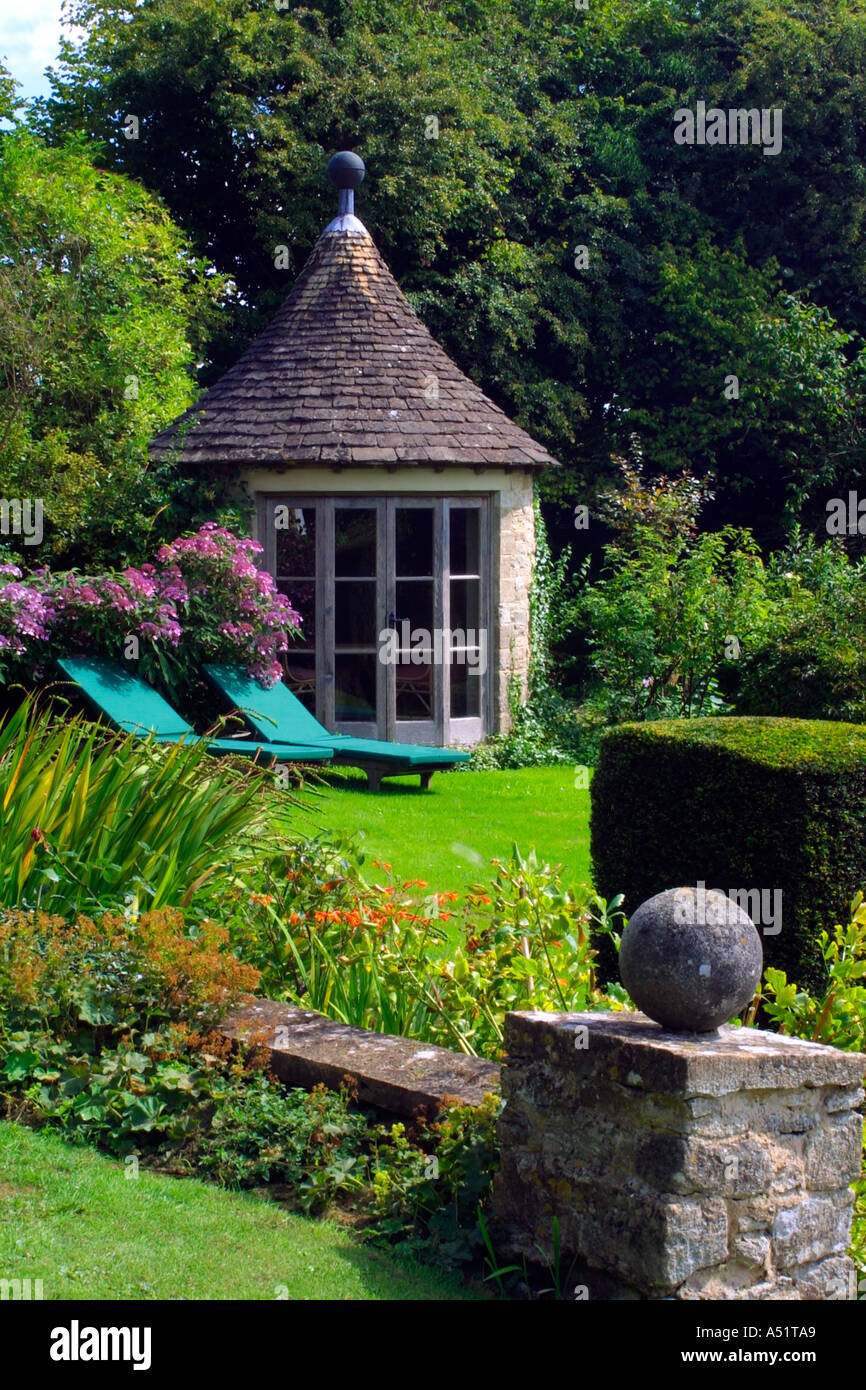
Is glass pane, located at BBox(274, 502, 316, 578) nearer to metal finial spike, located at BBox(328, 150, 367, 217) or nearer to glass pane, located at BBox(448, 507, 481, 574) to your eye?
glass pane, located at BBox(448, 507, 481, 574)

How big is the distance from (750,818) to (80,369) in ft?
31.8

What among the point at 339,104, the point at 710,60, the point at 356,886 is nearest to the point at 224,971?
the point at 356,886

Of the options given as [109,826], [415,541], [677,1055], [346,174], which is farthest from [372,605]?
[677,1055]

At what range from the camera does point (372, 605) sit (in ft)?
45.8

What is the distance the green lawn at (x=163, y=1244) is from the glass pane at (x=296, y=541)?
32.6 ft

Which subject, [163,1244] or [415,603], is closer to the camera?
[163,1244]

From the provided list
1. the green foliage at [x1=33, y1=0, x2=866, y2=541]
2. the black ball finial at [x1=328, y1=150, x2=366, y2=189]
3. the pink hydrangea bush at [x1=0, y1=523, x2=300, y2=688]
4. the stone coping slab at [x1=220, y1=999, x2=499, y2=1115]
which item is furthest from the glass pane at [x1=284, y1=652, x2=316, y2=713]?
the stone coping slab at [x1=220, y1=999, x2=499, y2=1115]

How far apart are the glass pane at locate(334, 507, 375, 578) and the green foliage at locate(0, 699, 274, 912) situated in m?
7.44

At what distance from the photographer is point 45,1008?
4.70 metres

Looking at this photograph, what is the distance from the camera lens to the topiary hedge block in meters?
6.07

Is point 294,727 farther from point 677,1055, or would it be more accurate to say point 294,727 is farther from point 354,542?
point 677,1055

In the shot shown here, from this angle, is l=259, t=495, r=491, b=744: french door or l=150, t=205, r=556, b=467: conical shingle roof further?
l=259, t=495, r=491, b=744: french door

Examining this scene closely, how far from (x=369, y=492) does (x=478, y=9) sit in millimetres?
12595
